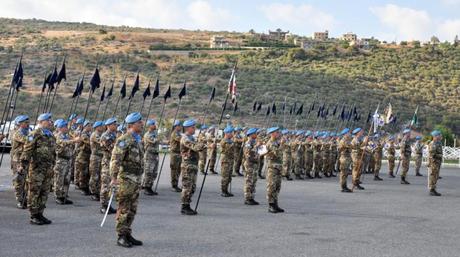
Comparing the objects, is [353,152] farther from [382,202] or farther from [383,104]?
[383,104]

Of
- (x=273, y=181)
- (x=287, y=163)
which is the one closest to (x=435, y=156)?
Answer: (x=287, y=163)

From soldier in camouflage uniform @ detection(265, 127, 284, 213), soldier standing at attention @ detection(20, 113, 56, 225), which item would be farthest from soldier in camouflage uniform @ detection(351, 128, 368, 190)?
soldier standing at attention @ detection(20, 113, 56, 225)

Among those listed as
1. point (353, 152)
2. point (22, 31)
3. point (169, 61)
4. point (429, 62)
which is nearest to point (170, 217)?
point (353, 152)

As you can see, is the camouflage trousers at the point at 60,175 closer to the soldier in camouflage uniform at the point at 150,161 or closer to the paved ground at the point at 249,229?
the paved ground at the point at 249,229

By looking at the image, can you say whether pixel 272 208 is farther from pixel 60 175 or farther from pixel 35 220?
pixel 35 220

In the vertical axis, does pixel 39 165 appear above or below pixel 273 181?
below

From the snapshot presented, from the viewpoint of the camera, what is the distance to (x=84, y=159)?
48.1ft

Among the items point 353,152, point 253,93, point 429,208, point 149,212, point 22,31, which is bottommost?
point 149,212

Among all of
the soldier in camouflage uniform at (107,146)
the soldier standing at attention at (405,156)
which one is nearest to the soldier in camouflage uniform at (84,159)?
the soldier in camouflage uniform at (107,146)

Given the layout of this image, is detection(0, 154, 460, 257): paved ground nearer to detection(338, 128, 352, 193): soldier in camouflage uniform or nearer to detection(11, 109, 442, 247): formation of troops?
detection(11, 109, 442, 247): formation of troops

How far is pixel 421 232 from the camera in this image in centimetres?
1104

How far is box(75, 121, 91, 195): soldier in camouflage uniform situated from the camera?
14.5m

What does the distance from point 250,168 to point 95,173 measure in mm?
3339

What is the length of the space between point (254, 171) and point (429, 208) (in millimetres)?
4060
